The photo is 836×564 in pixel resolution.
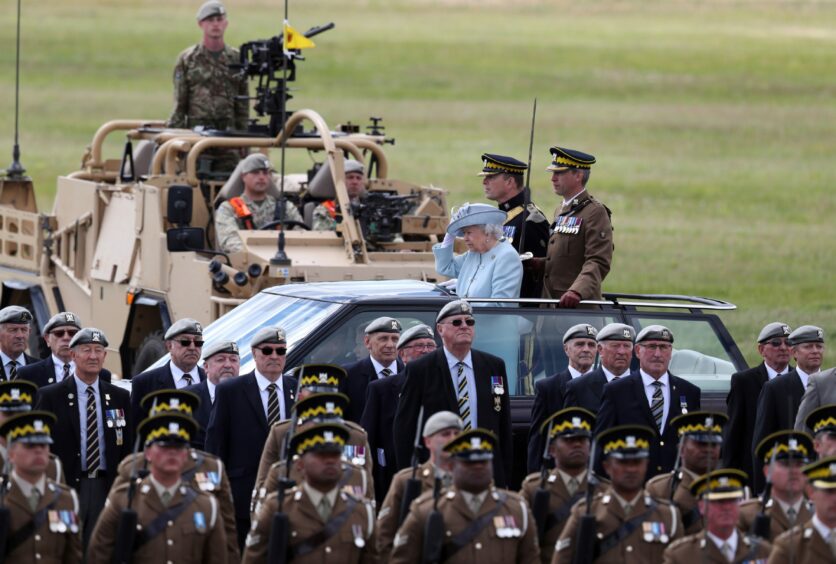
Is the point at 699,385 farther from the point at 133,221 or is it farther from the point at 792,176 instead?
the point at 792,176

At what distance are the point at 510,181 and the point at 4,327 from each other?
3.22 metres

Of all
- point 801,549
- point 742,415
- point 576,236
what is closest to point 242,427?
point 576,236

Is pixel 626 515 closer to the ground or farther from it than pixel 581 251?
closer to the ground

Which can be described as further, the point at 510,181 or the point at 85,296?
the point at 85,296

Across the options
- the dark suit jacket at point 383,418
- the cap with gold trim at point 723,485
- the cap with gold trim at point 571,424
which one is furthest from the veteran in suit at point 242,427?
the cap with gold trim at point 723,485

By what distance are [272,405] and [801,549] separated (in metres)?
3.47

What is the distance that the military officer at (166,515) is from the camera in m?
9.94

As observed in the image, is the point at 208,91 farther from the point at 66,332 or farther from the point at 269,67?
the point at 66,332

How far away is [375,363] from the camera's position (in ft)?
41.5

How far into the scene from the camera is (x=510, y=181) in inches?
543

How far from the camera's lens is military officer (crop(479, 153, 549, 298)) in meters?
13.8

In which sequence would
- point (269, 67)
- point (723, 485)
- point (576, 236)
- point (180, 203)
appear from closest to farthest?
point (723, 485), point (576, 236), point (180, 203), point (269, 67)

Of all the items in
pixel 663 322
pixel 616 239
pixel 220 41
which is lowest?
pixel 616 239

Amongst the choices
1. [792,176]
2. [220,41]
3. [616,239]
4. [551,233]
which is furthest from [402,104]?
[551,233]
